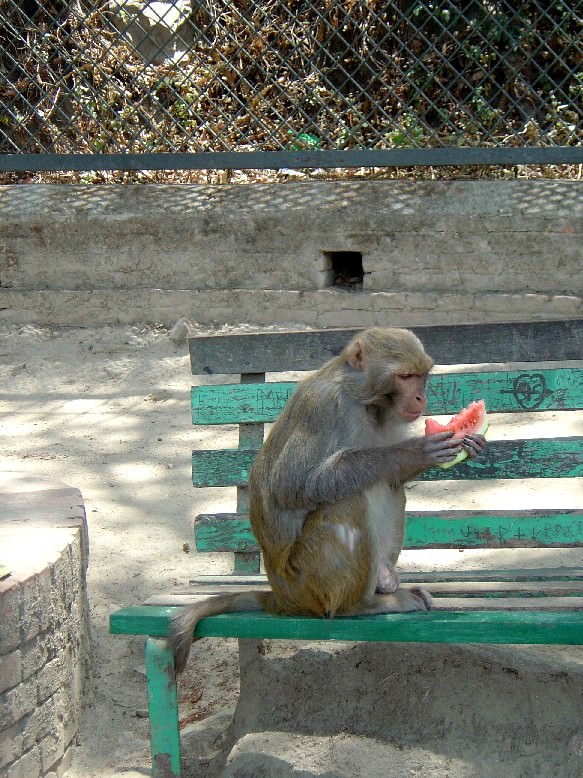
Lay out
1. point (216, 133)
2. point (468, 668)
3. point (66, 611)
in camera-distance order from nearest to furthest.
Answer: point (468, 668) → point (66, 611) → point (216, 133)

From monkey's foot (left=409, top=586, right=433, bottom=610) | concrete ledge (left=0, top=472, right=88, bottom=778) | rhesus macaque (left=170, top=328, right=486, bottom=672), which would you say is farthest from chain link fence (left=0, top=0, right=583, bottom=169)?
monkey's foot (left=409, top=586, right=433, bottom=610)

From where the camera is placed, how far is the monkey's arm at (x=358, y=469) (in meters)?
3.17

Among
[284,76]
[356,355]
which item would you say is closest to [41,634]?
[356,355]

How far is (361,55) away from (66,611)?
580 cm

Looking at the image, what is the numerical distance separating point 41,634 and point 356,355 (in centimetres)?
147

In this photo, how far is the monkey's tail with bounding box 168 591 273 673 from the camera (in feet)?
10.2

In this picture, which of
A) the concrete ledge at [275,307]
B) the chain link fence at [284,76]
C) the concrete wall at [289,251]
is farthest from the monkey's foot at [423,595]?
the chain link fence at [284,76]

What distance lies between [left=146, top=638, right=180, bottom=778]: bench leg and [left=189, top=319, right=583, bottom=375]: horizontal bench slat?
121 centimetres

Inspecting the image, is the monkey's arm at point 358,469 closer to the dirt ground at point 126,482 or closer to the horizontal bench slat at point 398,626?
the horizontal bench slat at point 398,626

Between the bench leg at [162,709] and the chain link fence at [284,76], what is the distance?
17.8 feet

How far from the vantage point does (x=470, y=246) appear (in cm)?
722

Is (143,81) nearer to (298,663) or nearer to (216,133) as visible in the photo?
(216,133)

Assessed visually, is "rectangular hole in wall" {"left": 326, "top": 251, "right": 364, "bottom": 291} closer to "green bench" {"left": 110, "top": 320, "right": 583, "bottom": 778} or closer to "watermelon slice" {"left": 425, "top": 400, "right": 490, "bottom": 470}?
"green bench" {"left": 110, "top": 320, "right": 583, "bottom": 778}

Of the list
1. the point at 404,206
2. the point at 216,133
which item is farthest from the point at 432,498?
the point at 216,133
